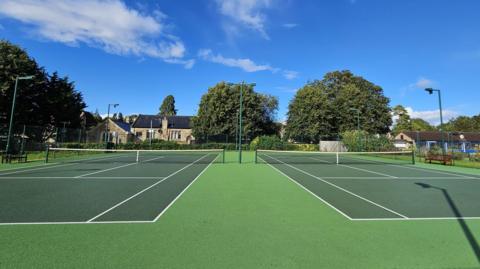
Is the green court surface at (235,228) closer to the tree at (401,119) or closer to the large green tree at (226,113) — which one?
the large green tree at (226,113)

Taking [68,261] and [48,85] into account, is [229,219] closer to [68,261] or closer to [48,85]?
[68,261]

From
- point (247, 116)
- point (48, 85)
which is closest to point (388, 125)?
point (247, 116)

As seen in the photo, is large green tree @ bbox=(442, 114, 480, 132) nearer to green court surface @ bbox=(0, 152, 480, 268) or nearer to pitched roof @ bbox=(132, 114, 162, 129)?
pitched roof @ bbox=(132, 114, 162, 129)

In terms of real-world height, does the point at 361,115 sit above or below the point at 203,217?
above

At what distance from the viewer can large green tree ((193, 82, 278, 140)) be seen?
55781 mm

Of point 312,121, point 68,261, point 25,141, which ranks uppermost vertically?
point 312,121

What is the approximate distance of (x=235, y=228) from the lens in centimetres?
587

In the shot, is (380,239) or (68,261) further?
(380,239)

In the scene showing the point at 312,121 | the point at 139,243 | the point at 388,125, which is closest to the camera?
the point at 139,243

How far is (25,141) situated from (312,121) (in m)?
41.6

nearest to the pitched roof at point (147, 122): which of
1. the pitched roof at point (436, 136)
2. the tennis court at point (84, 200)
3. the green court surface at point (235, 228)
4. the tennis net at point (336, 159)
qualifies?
the tennis net at point (336, 159)

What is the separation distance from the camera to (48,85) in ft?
138

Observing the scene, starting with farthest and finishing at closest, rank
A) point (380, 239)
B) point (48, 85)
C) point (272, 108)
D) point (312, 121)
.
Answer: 1. point (272, 108)
2. point (312, 121)
3. point (48, 85)
4. point (380, 239)

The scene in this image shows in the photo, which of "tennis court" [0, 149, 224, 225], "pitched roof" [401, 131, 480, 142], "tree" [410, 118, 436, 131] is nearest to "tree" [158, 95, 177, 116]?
"pitched roof" [401, 131, 480, 142]
